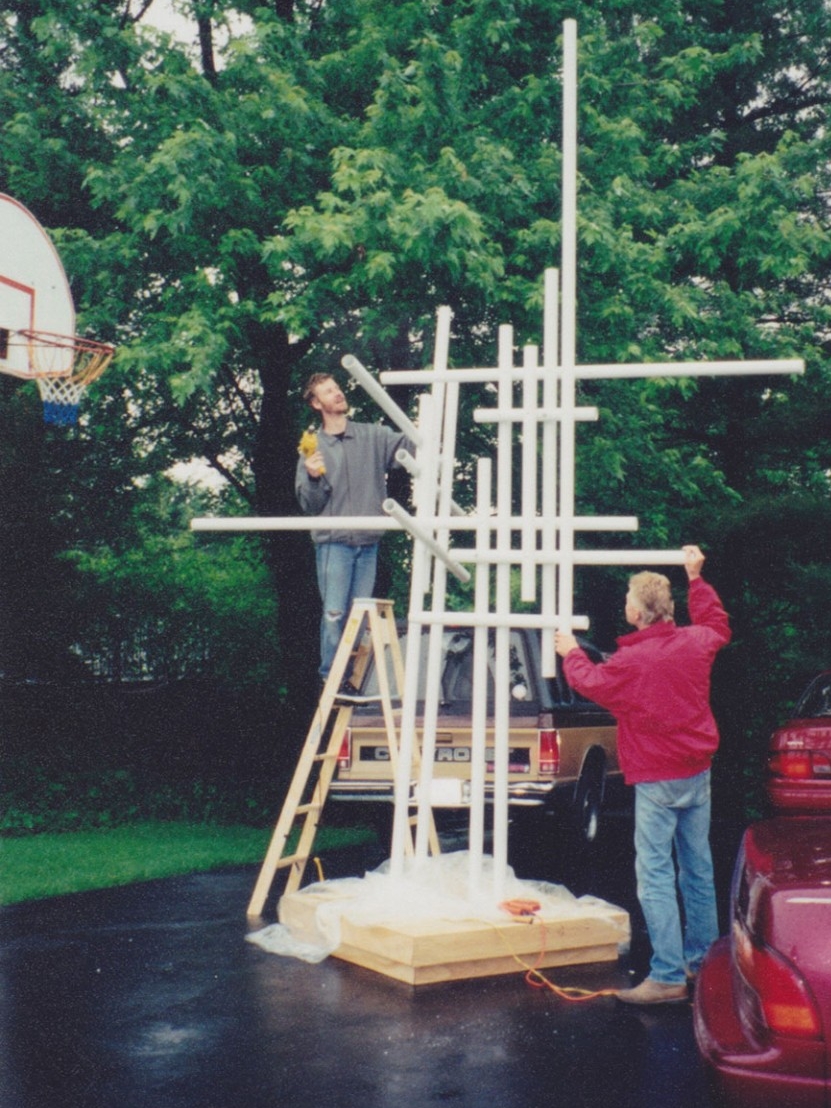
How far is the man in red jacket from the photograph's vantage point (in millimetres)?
5648

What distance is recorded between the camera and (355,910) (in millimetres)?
6520

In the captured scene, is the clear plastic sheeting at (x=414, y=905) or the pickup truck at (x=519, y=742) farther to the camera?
the pickup truck at (x=519, y=742)

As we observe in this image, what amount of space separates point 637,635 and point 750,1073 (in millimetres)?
2899

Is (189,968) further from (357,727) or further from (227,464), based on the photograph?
(227,464)

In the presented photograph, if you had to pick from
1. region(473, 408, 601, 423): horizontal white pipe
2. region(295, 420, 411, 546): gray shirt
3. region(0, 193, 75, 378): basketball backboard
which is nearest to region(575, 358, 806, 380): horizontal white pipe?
region(473, 408, 601, 423): horizontal white pipe

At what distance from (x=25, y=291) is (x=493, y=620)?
4.42m

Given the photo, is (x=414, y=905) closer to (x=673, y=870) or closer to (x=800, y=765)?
(x=673, y=870)

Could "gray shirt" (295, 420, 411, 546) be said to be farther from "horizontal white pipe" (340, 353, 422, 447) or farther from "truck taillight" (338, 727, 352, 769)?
"truck taillight" (338, 727, 352, 769)

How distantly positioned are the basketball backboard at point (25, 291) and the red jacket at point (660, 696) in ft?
15.3

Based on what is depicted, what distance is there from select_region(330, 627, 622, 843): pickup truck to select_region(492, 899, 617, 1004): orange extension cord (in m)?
2.64

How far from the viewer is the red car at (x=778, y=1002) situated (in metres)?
3.00

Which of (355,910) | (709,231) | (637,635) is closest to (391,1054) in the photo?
(355,910)

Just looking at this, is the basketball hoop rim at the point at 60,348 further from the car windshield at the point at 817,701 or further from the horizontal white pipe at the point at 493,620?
the car windshield at the point at 817,701

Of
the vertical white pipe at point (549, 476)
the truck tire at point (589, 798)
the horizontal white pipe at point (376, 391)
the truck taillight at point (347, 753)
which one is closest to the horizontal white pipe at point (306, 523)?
the horizontal white pipe at point (376, 391)
